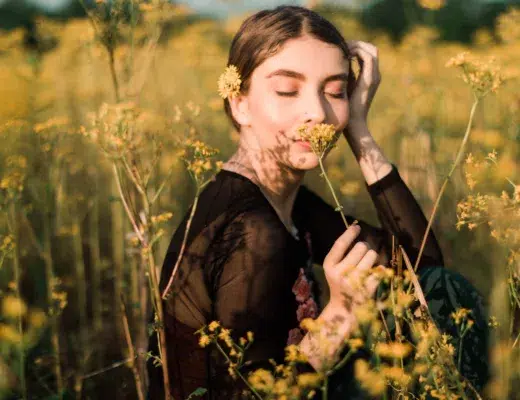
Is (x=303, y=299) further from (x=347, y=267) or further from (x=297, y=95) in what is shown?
(x=297, y=95)

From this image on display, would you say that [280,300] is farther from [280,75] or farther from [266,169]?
[280,75]

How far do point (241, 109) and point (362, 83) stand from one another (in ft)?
1.30

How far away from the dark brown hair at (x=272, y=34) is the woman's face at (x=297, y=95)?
20 mm

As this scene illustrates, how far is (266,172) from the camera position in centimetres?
177

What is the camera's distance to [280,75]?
1.62 metres

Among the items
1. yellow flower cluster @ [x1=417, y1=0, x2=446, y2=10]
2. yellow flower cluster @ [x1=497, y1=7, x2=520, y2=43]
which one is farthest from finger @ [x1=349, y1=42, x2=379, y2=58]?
yellow flower cluster @ [x1=497, y1=7, x2=520, y2=43]

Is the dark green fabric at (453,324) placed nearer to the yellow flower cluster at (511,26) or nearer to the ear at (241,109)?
the ear at (241,109)

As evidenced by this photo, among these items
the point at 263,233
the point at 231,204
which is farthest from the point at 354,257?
the point at 231,204

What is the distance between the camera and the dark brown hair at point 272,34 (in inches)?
65.1

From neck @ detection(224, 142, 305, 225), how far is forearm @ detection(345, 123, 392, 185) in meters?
0.23

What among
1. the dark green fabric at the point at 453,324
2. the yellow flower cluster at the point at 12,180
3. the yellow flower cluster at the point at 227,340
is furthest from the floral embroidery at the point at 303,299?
the yellow flower cluster at the point at 12,180

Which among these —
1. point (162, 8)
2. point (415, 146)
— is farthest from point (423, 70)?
point (162, 8)

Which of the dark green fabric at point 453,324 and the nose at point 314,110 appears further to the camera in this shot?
the dark green fabric at point 453,324

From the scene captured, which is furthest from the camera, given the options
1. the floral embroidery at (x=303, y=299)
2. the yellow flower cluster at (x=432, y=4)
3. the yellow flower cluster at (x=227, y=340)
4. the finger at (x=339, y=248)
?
the yellow flower cluster at (x=432, y=4)
